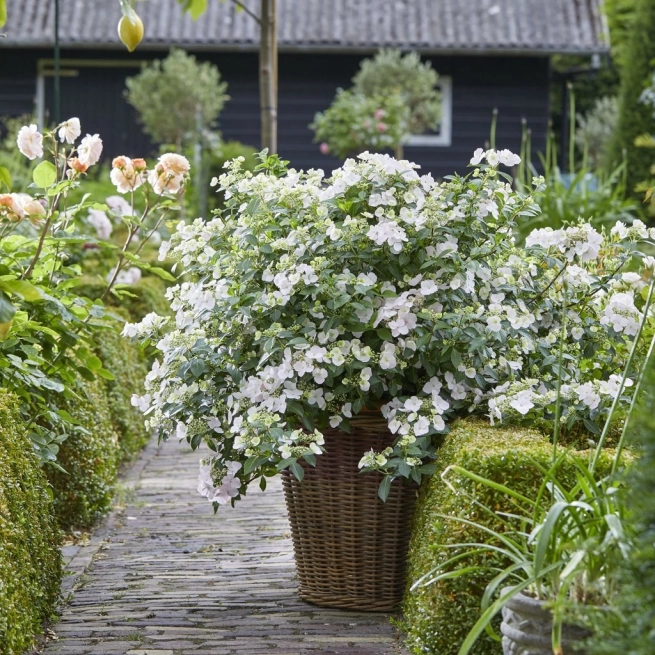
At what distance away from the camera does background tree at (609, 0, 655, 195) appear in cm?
1401

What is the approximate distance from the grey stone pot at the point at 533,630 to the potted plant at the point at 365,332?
93 cm

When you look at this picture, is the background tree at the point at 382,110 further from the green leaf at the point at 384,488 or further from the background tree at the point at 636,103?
the green leaf at the point at 384,488

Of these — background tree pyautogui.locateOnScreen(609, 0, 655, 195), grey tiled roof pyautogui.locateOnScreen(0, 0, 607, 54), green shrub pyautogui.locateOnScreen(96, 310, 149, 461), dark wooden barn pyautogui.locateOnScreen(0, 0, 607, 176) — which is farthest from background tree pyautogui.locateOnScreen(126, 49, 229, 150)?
green shrub pyautogui.locateOnScreen(96, 310, 149, 461)

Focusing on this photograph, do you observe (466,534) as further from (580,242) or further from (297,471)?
(580,242)

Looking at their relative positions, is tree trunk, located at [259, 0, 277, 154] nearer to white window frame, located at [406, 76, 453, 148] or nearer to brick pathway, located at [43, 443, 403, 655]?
brick pathway, located at [43, 443, 403, 655]

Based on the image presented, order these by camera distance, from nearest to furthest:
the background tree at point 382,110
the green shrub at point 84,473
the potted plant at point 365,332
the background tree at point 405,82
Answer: the potted plant at point 365,332 → the green shrub at point 84,473 → the background tree at point 382,110 → the background tree at point 405,82

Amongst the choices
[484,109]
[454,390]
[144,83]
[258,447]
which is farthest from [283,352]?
[484,109]

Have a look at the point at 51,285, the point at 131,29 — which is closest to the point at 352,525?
the point at 51,285

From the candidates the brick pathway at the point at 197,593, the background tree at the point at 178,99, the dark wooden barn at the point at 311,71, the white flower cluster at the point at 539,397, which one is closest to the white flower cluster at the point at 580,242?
the white flower cluster at the point at 539,397

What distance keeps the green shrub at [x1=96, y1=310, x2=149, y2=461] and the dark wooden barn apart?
33.7 feet

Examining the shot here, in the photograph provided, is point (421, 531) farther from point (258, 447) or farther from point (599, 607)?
point (599, 607)

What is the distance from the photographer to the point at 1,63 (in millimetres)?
16375

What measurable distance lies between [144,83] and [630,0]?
12949mm

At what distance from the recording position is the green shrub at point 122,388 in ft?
17.8
